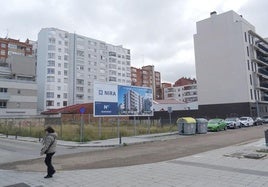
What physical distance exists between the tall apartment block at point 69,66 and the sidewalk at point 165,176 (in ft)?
237

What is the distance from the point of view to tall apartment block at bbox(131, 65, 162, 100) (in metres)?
124

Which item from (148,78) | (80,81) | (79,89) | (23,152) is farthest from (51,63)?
(23,152)

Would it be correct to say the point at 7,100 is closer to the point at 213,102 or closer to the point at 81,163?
the point at 213,102

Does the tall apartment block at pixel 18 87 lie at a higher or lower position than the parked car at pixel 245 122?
higher

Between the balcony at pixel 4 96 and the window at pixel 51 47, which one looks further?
the window at pixel 51 47

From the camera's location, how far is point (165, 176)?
26.6 feet

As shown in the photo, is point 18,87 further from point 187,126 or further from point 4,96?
point 187,126

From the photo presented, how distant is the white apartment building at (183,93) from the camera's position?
383 feet

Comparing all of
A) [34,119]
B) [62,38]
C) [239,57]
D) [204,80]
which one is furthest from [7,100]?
[239,57]

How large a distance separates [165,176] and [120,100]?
16605 millimetres

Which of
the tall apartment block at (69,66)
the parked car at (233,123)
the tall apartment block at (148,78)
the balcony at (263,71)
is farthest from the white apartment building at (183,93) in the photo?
the parked car at (233,123)

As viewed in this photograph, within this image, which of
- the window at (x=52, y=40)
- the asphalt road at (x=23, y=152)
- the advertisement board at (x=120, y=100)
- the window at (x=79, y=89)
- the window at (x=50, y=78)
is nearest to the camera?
the asphalt road at (x=23, y=152)

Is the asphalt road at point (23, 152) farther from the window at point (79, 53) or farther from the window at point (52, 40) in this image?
the window at point (79, 53)

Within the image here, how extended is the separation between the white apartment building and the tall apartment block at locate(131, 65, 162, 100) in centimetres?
725
